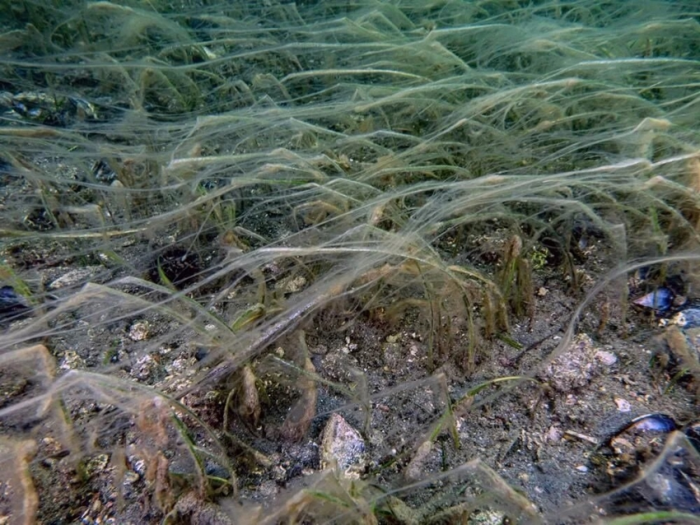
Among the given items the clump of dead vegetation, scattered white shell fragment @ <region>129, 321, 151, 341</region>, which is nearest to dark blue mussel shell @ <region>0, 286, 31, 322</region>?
the clump of dead vegetation

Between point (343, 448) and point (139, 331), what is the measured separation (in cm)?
106

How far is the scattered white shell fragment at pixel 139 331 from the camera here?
1879 millimetres

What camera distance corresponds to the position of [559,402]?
1.58 meters

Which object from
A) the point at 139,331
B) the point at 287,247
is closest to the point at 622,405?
the point at 287,247

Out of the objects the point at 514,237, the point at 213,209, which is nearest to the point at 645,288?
the point at 514,237

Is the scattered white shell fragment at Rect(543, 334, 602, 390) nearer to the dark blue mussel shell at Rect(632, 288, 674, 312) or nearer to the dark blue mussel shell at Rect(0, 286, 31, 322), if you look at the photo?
the dark blue mussel shell at Rect(632, 288, 674, 312)

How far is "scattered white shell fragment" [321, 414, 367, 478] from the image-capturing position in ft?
4.73

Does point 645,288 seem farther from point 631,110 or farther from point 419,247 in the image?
point 631,110

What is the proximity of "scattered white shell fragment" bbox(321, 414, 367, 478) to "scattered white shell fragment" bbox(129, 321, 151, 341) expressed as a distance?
94 cm

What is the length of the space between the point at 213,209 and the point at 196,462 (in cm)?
133

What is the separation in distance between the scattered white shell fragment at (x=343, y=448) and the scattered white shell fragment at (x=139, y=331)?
0.94 m

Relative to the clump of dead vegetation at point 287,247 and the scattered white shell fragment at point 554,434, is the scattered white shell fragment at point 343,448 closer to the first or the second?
the clump of dead vegetation at point 287,247

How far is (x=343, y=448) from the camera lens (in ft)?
4.86

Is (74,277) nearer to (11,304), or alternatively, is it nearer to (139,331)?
(11,304)
